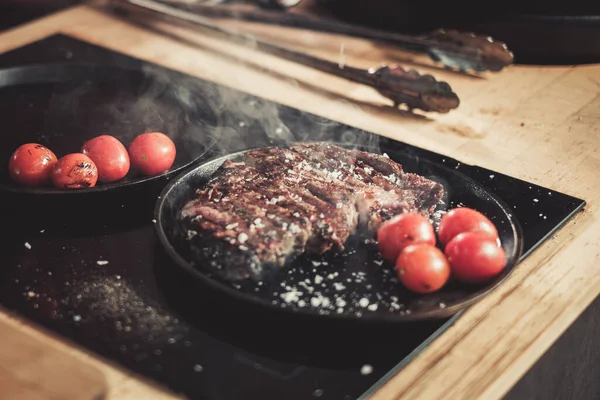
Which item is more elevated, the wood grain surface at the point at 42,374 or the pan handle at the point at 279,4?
the wood grain surface at the point at 42,374

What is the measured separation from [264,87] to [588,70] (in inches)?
50.3

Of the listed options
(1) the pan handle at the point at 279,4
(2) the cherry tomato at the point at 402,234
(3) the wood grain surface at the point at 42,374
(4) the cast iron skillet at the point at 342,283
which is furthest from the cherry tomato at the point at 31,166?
(1) the pan handle at the point at 279,4

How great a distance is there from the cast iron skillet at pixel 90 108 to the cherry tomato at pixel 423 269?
0.73 metres

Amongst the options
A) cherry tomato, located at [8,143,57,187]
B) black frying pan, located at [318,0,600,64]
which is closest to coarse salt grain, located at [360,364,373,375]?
cherry tomato, located at [8,143,57,187]

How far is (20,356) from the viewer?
138 centimetres

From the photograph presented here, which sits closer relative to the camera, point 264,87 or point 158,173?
point 158,173

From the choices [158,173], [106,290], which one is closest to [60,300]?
[106,290]

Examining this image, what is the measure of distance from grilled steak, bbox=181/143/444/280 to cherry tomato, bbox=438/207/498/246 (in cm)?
10

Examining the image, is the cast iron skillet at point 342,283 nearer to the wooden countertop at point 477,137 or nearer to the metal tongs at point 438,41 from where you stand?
the wooden countertop at point 477,137

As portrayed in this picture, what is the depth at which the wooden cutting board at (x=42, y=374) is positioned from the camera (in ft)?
4.22

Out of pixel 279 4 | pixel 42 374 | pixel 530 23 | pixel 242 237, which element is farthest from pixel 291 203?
pixel 279 4

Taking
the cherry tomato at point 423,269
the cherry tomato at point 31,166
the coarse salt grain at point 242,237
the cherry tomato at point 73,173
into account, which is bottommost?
the cherry tomato at point 31,166

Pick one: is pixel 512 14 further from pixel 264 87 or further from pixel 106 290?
pixel 106 290

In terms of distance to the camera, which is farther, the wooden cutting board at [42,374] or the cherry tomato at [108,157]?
the cherry tomato at [108,157]
